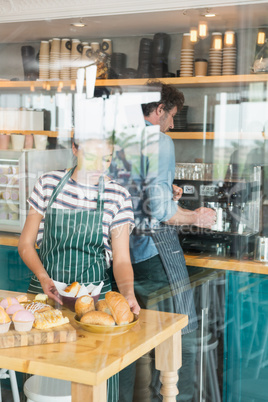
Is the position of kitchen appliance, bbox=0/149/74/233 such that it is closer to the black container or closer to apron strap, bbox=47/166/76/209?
apron strap, bbox=47/166/76/209

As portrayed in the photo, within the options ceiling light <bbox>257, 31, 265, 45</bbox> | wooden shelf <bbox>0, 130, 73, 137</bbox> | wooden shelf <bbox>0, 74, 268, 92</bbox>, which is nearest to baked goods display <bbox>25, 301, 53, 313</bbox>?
wooden shelf <bbox>0, 130, 73, 137</bbox>

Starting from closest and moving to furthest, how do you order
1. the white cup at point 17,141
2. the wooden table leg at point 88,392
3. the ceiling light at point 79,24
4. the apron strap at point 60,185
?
the wooden table leg at point 88,392
the apron strap at point 60,185
the ceiling light at point 79,24
the white cup at point 17,141

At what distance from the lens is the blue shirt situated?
5.26ft

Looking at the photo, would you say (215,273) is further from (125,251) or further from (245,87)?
(245,87)

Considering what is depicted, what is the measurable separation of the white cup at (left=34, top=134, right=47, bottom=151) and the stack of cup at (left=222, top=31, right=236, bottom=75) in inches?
23.8

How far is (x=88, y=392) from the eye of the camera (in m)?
0.99

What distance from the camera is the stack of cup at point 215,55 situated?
1550mm

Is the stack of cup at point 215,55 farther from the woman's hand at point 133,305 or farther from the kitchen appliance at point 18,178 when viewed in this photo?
the woman's hand at point 133,305

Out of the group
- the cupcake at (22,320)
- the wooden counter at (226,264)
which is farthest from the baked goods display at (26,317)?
the wooden counter at (226,264)

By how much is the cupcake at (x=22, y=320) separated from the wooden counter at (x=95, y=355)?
0.04 m

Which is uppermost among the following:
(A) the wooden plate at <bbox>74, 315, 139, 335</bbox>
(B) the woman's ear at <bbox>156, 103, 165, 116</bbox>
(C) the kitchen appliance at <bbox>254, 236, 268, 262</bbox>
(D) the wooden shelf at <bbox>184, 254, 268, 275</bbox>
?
(B) the woman's ear at <bbox>156, 103, 165, 116</bbox>

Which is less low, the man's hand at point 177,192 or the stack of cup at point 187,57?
the stack of cup at point 187,57

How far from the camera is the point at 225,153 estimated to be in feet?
5.19

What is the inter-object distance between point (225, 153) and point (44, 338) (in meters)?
0.77
